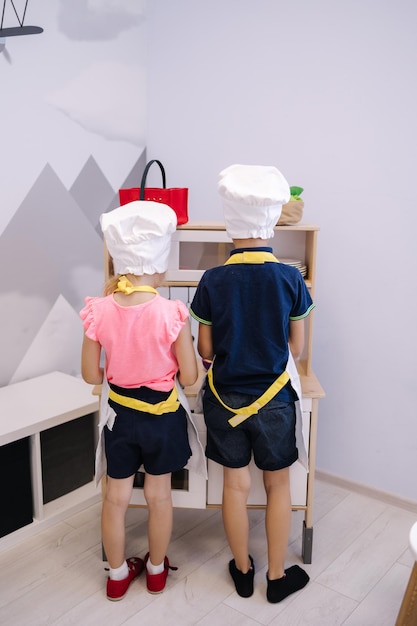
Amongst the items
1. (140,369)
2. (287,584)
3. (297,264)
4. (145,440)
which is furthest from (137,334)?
(287,584)

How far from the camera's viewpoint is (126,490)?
1.90 metres

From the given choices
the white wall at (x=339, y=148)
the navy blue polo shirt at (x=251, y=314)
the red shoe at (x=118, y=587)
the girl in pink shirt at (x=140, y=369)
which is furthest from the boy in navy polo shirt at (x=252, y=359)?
the white wall at (x=339, y=148)

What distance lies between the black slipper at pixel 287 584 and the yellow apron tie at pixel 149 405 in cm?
66

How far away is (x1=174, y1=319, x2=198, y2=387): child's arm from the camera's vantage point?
178 cm

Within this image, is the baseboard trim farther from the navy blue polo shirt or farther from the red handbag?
the red handbag

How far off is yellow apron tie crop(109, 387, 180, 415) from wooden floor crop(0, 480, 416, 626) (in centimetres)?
63

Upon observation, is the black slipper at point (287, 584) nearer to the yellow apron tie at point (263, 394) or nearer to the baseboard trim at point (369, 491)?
the yellow apron tie at point (263, 394)

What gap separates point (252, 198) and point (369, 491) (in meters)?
1.50

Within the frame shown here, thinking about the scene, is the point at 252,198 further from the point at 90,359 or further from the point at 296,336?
the point at 90,359

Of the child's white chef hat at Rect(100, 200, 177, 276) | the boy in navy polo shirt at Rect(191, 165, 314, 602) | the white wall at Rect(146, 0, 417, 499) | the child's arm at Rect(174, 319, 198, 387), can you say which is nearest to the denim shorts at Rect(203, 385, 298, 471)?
the boy in navy polo shirt at Rect(191, 165, 314, 602)

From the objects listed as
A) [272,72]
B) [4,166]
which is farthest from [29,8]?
[272,72]

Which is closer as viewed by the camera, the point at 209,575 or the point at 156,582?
the point at 156,582

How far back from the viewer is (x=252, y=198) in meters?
1.71

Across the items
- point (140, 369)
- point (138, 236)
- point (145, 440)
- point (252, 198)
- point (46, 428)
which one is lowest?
point (46, 428)
